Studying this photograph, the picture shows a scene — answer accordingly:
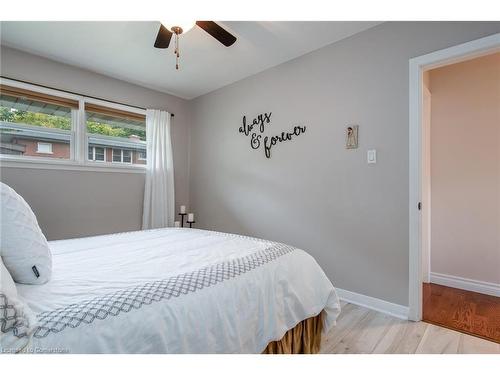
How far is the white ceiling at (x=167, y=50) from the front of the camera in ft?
7.03

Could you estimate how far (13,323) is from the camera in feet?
2.16

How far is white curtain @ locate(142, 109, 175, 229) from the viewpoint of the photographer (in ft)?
10.9

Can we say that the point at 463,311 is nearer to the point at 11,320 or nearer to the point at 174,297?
the point at 174,297

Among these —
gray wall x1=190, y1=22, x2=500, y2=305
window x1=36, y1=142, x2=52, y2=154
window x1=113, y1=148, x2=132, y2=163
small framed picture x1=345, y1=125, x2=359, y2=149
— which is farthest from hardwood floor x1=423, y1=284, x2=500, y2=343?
window x1=36, y1=142, x2=52, y2=154

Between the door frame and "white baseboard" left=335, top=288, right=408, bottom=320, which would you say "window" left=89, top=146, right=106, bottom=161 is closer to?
"white baseboard" left=335, top=288, right=408, bottom=320

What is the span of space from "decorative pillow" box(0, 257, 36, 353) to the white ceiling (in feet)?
7.18

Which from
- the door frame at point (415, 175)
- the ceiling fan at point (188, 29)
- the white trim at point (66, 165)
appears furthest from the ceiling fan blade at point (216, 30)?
the white trim at point (66, 165)

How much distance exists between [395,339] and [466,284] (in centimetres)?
154

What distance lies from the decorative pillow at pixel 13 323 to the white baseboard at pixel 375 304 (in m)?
2.22

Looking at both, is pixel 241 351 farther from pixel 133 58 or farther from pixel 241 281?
pixel 133 58

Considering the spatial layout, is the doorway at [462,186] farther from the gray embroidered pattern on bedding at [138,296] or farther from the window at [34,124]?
the window at [34,124]

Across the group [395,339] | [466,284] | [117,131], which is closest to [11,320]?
[395,339]

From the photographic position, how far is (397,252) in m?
1.99
